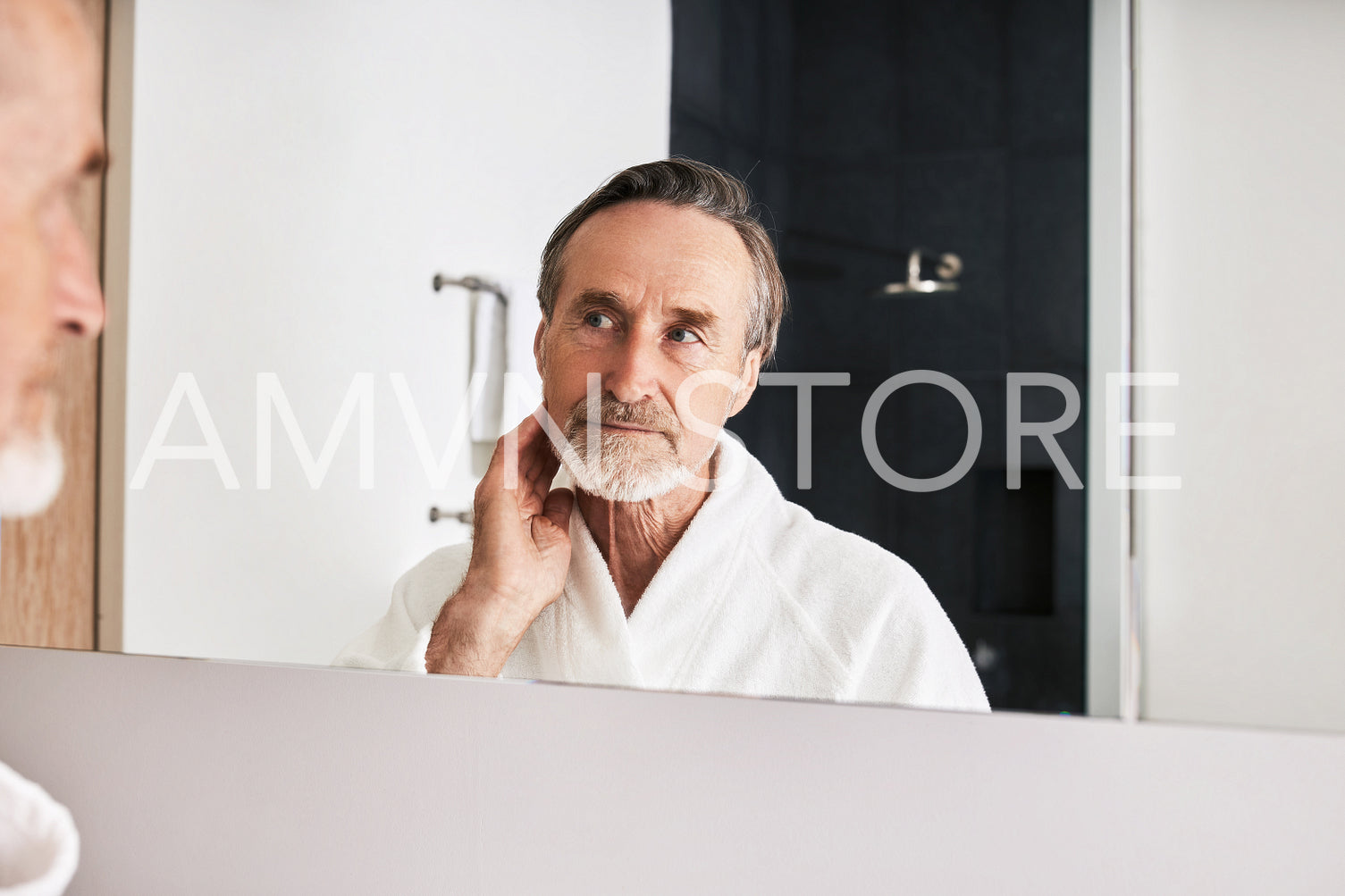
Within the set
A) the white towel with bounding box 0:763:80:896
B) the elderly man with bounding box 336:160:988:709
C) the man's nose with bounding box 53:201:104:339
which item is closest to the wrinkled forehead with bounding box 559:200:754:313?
the elderly man with bounding box 336:160:988:709

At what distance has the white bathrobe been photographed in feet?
2.54

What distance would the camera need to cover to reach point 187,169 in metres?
0.92

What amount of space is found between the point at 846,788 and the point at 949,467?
29 cm

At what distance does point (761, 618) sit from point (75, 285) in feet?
2.34

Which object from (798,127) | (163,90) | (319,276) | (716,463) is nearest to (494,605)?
(716,463)

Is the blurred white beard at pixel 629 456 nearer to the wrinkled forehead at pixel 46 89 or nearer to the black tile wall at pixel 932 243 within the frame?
the black tile wall at pixel 932 243

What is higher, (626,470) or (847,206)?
(847,206)

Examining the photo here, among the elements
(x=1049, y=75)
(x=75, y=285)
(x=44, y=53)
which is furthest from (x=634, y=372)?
(x=44, y=53)

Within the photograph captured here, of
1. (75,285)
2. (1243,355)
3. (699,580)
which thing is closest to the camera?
(1243,355)

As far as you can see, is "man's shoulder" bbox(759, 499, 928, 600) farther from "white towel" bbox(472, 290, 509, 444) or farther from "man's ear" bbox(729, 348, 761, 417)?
"white towel" bbox(472, 290, 509, 444)

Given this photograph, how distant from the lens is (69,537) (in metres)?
0.97

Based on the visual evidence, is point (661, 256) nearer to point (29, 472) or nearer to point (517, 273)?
point (517, 273)

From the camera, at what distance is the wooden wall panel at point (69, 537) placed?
955mm

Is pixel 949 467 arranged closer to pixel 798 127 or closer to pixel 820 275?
pixel 820 275
